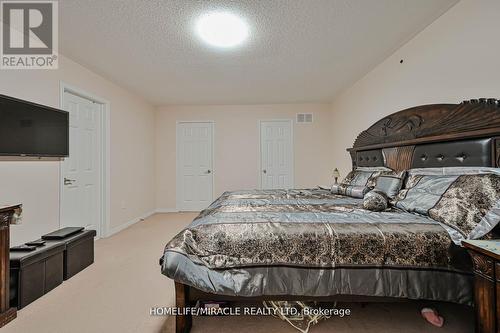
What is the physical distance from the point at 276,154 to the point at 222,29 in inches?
135

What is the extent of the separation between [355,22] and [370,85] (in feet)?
5.05

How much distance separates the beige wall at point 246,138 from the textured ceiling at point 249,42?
123 cm

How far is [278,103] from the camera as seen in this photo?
17.4 ft

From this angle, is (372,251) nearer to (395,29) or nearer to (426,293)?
(426,293)

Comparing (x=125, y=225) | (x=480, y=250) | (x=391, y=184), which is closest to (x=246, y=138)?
(x=125, y=225)

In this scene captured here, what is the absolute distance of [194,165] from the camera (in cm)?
551

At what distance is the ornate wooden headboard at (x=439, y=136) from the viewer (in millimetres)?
1681

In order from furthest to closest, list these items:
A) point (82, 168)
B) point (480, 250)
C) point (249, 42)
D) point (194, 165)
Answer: point (194, 165) → point (82, 168) → point (249, 42) → point (480, 250)

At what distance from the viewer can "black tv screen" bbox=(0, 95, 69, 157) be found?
204 cm

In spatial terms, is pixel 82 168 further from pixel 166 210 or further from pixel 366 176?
pixel 366 176

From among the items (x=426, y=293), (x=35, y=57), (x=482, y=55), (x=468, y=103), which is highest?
(x=35, y=57)

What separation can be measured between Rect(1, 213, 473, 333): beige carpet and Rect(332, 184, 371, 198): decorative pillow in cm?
105

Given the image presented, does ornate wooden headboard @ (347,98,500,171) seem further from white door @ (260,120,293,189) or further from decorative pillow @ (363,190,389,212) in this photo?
white door @ (260,120,293,189)

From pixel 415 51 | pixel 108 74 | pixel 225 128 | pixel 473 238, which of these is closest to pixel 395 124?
pixel 415 51
